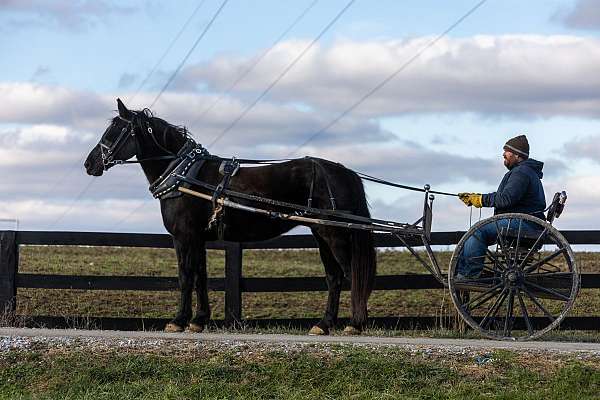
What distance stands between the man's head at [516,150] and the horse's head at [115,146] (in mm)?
4113

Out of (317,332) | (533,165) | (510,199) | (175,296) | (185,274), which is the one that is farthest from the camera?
(175,296)

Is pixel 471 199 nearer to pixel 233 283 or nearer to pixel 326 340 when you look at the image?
pixel 326 340

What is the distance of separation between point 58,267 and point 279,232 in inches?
331

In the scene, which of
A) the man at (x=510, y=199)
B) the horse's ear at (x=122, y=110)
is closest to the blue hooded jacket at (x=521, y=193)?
the man at (x=510, y=199)

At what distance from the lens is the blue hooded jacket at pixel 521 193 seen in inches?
436

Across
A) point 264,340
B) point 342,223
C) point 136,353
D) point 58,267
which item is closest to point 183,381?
point 136,353

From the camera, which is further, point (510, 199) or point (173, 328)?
point (173, 328)

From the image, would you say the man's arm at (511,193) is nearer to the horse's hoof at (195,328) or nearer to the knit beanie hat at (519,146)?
the knit beanie hat at (519,146)

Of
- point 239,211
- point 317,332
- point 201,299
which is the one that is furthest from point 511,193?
point 201,299

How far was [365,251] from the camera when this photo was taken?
11922 mm

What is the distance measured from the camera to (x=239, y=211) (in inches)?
483

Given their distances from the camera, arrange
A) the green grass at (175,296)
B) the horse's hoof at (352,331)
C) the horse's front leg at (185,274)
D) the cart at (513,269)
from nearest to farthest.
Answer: the cart at (513,269) < the horse's hoof at (352,331) < the horse's front leg at (185,274) < the green grass at (175,296)

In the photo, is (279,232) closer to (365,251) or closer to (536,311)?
(365,251)

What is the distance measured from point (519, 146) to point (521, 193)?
595mm
